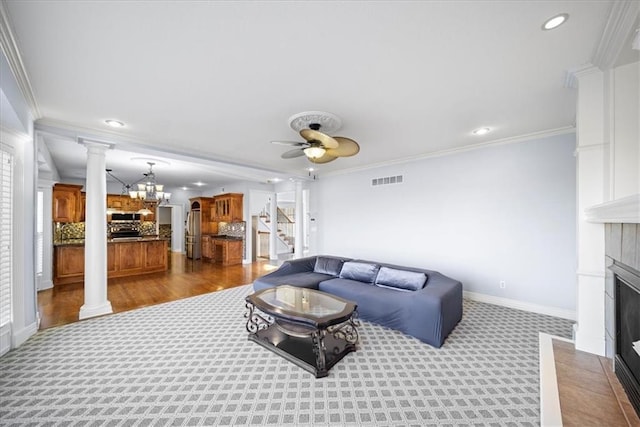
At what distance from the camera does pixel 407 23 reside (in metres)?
1.62

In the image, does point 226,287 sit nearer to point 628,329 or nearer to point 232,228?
point 232,228

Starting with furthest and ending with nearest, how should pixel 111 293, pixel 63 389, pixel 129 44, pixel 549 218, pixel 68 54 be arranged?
pixel 111 293, pixel 549 218, pixel 63 389, pixel 68 54, pixel 129 44

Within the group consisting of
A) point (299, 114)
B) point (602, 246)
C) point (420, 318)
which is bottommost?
point (420, 318)

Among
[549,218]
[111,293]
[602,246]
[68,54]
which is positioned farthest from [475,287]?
[111,293]

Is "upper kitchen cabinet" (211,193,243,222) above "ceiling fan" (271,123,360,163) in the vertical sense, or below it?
below

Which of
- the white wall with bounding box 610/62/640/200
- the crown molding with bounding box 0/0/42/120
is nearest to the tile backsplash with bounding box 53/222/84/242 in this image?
the crown molding with bounding box 0/0/42/120

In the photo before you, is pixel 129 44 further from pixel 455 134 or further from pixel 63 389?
pixel 455 134

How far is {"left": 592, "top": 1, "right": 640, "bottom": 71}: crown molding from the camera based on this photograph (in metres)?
1.46

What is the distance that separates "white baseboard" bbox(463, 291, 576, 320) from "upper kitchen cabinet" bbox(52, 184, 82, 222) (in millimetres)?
8630

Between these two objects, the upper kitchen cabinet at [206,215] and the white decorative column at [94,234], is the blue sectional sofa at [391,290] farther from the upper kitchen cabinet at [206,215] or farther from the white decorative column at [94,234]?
the upper kitchen cabinet at [206,215]

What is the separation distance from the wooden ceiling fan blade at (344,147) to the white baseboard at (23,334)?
3961 millimetres

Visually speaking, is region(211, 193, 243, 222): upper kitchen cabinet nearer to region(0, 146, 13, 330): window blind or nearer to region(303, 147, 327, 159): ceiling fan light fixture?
region(0, 146, 13, 330): window blind

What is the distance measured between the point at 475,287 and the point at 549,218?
149 centimetres

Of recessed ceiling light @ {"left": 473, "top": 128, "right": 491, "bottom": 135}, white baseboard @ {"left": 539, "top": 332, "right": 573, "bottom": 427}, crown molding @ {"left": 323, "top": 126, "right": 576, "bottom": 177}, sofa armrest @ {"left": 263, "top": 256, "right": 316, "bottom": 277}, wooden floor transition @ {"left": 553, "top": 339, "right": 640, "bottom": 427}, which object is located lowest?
white baseboard @ {"left": 539, "top": 332, "right": 573, "bottom": 427}
